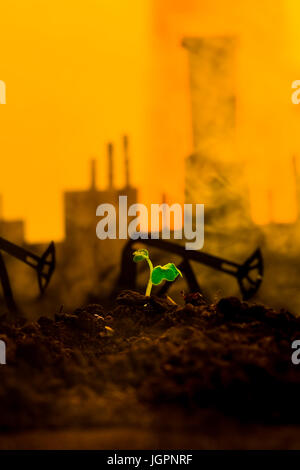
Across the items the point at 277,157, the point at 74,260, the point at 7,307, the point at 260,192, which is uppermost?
the point at 277,157

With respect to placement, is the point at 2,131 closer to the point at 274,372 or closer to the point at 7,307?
the point at 7,307

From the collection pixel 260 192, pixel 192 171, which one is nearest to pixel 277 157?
pixel 260 192

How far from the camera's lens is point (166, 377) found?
1252 mm

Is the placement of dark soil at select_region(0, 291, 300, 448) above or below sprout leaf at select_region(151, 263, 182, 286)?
below

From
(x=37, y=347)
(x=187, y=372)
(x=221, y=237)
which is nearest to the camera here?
(x=187, y=372)

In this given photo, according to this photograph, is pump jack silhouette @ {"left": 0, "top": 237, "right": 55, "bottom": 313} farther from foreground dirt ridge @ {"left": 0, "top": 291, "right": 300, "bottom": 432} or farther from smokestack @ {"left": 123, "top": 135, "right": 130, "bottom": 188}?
foreground dirt ridge @ {"left": 0, "top": 291, "right": 300, "bottom": 432}

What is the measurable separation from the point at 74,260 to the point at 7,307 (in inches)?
18.8

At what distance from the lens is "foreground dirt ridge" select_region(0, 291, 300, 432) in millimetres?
1136

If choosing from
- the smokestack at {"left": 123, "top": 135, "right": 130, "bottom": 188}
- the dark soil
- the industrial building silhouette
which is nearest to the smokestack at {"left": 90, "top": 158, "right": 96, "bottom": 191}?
the industrial building silhouette

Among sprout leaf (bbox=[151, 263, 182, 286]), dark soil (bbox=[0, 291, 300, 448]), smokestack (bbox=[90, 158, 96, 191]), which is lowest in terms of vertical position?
dark soil (bbox=[0, 291, 300, 448])

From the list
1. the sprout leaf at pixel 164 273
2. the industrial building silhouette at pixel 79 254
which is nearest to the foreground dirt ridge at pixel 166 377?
the sprout leaf at pixel 164 273

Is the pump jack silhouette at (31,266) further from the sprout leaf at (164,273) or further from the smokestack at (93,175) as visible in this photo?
the sprout leaf at (164,273)

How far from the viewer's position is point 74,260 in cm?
302

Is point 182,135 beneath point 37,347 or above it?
above
